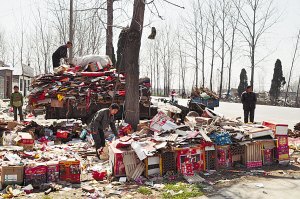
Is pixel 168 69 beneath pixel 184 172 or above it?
above

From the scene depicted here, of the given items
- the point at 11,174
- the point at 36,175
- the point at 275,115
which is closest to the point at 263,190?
the point at 36,175

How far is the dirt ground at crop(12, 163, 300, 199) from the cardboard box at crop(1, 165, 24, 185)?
42 centimetres

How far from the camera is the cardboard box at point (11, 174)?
4188 millimetres

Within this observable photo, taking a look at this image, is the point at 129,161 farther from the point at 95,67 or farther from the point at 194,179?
the point at 95,67

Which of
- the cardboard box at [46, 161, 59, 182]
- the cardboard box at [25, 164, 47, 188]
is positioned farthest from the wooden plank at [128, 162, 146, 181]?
the cardboard box at [25, 164, 47, 188]

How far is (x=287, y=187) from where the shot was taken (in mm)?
4301

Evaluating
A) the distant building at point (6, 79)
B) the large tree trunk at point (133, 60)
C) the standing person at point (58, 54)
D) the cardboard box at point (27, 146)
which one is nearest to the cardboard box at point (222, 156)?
the large tree trunk at point (133, 60)

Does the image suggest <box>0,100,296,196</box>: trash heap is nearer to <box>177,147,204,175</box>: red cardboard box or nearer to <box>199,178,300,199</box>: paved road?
<box>177,147,204,175</box>: red cardboard box

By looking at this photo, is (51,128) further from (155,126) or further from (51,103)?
(155,126)

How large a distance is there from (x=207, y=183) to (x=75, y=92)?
6.25 meters

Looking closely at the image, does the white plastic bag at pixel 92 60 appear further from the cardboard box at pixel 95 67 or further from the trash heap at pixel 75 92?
the trash heap at pixel 75 92

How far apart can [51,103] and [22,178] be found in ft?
16.0

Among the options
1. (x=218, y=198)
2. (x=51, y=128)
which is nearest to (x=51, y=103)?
(x=51, y=128)

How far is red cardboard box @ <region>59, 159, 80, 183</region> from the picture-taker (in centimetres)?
458
